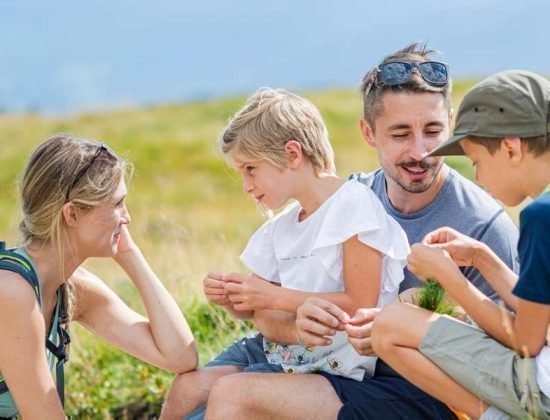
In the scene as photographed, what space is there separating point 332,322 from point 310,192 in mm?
746

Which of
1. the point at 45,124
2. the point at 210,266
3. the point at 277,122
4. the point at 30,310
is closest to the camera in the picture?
the point at 30,310

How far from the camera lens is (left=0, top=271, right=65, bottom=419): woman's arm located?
12.9 ft

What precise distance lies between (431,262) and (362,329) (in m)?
0.39

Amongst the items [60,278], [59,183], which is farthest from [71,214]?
[60,278]

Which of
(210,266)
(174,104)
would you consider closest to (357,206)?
(210,266)

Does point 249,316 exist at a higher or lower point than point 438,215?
lower

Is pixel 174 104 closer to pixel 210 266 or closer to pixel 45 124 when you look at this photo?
pixel 45 124

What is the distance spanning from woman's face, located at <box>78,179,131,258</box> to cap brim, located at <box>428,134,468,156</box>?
4.73ft

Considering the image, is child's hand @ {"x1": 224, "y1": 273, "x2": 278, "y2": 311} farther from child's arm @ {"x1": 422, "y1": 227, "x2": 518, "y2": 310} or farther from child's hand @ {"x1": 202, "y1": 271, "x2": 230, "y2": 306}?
child's arm @ {"x1": 422, "y1": 227, "x2": 518, "y2": 310}

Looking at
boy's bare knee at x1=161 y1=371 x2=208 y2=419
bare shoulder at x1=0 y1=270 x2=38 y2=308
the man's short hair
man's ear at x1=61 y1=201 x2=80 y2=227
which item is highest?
the man's short hair

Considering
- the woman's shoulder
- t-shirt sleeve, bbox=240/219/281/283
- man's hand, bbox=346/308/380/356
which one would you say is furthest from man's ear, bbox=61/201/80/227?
man's hand, bbox=346/308/380/356

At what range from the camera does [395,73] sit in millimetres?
4457

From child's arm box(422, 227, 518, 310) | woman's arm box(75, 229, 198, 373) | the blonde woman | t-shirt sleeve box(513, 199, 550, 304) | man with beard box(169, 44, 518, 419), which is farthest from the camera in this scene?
woman's arm box(75, 229, 198, 373)

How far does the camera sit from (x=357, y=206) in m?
4.00
